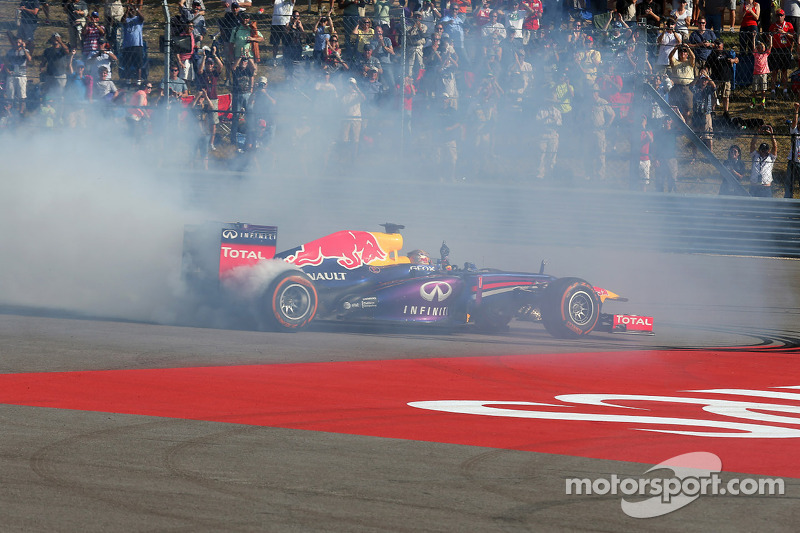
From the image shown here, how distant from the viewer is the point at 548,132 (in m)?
16.3

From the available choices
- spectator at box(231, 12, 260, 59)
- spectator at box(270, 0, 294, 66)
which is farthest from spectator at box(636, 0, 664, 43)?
spectator at box(231, 12, 260, 59)

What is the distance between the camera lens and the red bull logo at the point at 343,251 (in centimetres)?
1036

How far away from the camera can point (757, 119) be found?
1856 centimetres

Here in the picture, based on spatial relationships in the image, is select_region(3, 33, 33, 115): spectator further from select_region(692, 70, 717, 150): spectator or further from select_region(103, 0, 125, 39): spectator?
select_region(692, 70, 717, 150): spectator

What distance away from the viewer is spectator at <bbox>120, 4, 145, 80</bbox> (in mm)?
16672

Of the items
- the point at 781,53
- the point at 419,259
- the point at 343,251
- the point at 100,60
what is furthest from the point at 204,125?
the point at 781,53

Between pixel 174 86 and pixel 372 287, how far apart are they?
272 inches

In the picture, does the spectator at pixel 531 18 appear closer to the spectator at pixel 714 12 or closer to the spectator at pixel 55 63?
the spectator at pixel 714 12

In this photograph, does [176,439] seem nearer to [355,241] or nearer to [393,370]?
[393,370]

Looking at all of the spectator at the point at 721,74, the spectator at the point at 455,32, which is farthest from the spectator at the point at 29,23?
the spectator at the point at 721,74

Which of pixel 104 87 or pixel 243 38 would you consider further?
pixel 243 38

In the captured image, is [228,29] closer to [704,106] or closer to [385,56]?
[385,56]

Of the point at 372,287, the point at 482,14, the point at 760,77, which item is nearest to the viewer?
the point at 372,287

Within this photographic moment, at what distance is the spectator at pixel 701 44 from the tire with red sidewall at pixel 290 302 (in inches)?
411
